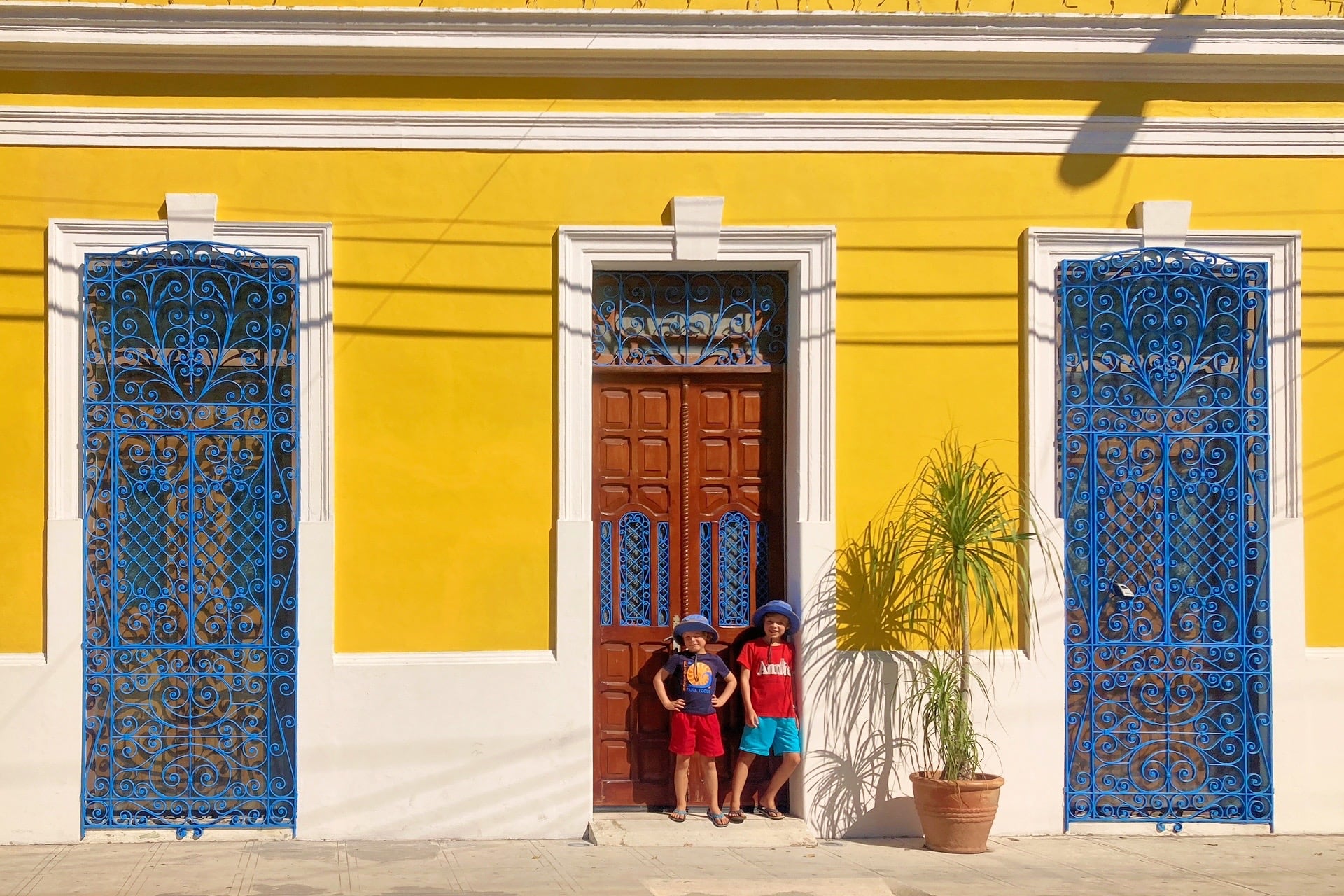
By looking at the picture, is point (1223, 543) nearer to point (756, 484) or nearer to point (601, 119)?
point (756, 484)

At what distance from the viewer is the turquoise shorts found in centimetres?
771

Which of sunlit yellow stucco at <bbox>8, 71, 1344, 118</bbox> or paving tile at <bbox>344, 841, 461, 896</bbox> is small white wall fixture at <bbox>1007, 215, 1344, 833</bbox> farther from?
paving tile at <bbox>344, 841, 461, 896</bbox>

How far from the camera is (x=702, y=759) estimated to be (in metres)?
7.75

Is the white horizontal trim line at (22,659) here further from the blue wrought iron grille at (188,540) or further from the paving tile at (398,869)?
the paving tile at (398,869)

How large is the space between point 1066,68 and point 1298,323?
189 centimetres

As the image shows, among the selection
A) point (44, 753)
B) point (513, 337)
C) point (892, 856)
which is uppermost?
point (513, 337)

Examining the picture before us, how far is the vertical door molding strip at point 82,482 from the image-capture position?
743 centimetres

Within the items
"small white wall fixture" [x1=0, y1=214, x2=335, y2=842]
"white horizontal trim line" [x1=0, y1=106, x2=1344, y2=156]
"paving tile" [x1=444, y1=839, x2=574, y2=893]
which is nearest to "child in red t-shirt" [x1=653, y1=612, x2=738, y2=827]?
"paving tile" [x1=444, y1=839, x2=574, y2=893]

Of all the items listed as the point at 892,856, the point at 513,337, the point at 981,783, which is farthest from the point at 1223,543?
the point at 513,337

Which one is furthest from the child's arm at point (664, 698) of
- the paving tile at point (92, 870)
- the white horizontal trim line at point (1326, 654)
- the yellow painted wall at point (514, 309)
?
the white horizontal trim line at point (1326, 654)

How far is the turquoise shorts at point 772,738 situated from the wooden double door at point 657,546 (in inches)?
10.8

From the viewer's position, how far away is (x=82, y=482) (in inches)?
296

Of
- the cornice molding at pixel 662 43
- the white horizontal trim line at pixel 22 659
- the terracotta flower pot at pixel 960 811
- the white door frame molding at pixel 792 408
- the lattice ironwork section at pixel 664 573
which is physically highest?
the cornice molding at pixel 662 43

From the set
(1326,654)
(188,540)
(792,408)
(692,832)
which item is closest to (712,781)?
(692,832)
